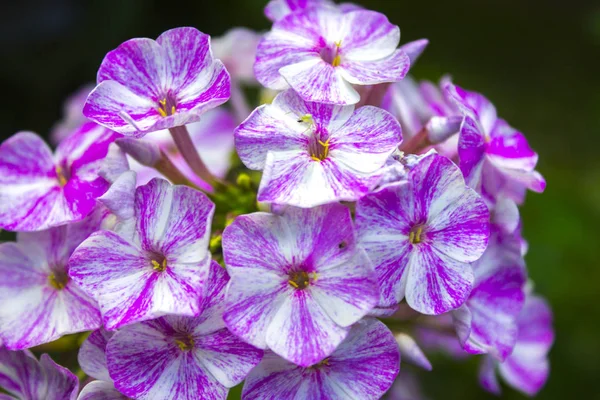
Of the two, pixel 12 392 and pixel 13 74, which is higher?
pixel 12 392

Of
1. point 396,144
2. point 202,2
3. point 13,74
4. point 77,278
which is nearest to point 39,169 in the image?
point 77,278

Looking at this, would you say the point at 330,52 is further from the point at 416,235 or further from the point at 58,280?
the point at 58,280

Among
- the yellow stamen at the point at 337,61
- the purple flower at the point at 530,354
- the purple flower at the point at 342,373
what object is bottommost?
the purple flower at the point at 530,354

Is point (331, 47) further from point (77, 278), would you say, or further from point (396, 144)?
point (77, 278)

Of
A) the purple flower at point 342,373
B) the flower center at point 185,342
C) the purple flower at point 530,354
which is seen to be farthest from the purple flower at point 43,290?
the purple flower at point 530,354

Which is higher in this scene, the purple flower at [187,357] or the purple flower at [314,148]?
the purple flower at [314,148]

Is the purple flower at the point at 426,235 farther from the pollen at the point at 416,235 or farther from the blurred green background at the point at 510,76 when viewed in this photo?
the blurred green background at the point at 510,76

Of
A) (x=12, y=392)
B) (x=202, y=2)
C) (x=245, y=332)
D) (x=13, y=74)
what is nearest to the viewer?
(x=245, y=332)

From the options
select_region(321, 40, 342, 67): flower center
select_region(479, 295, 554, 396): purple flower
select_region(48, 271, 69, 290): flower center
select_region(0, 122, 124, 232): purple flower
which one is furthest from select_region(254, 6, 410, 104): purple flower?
select_region(479, 295, 554, 396): purple flower
